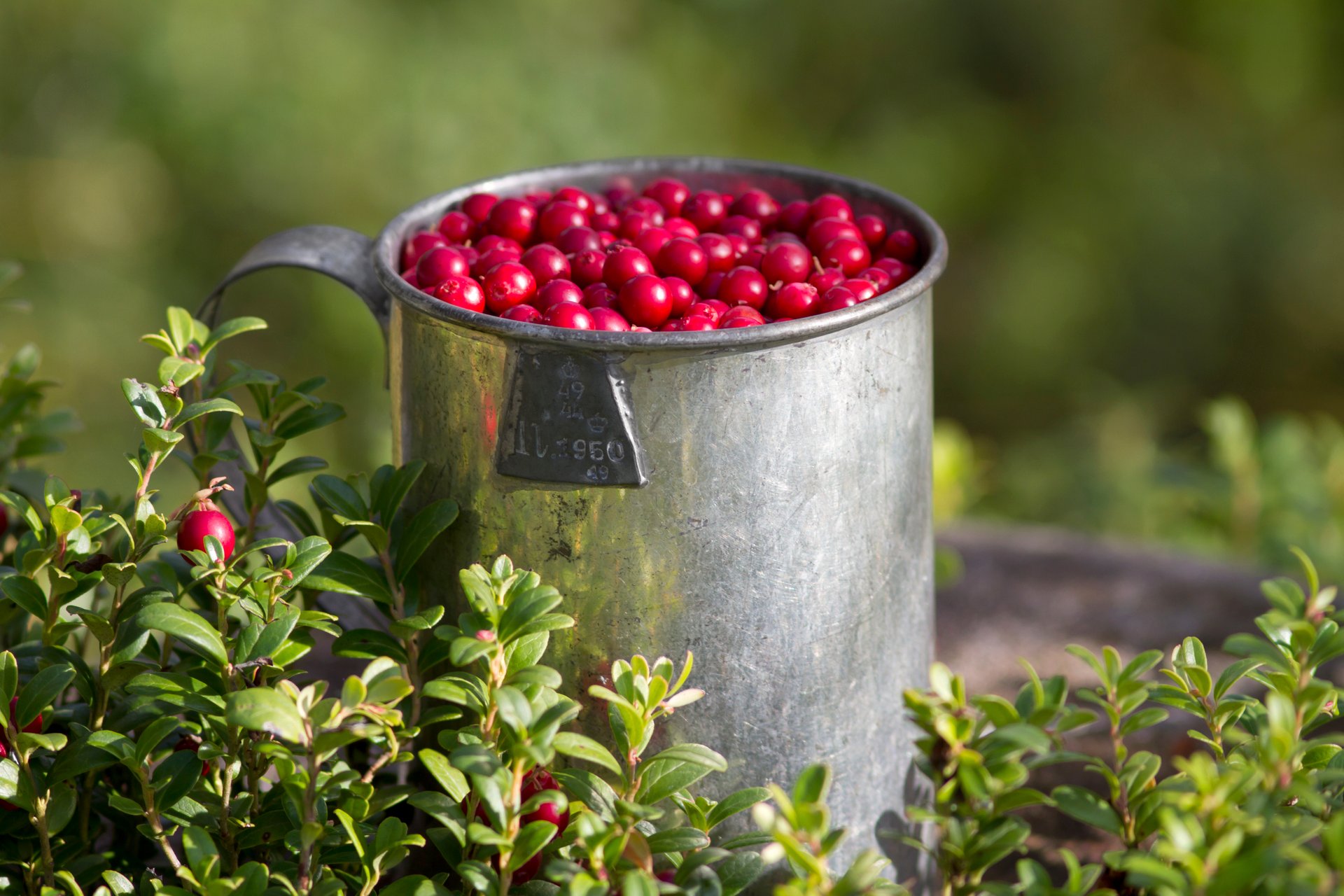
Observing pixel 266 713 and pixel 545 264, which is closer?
pixel 266 713

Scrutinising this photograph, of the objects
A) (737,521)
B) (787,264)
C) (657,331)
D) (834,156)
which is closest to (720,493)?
(737,521)

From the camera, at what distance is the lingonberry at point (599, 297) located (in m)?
1.03

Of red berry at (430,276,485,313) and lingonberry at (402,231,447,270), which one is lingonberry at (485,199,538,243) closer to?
lingonberry at (402,231,447,270)

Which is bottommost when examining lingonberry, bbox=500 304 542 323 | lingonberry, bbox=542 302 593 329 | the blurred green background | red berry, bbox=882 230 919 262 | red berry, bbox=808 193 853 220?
the blurred green background

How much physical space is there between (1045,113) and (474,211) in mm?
3662

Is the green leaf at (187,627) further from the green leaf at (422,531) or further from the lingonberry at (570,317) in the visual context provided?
the lingonberry at (570,317)

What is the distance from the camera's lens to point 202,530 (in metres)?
0.96

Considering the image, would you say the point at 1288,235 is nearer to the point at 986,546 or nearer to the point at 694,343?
the point at 986,546

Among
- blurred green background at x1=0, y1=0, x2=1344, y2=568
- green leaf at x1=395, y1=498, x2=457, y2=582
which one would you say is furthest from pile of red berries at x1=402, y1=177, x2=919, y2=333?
blurred green background at x1=0, y1=0, x2=1344, y2=568

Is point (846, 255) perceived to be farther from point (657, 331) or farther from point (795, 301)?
point (657, 331)

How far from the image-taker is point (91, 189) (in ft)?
11.8

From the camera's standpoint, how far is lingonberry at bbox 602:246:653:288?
1.04 meters

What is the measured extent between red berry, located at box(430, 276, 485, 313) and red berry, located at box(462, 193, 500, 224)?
7.8 inches

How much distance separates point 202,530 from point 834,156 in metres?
Answer: 3.61
